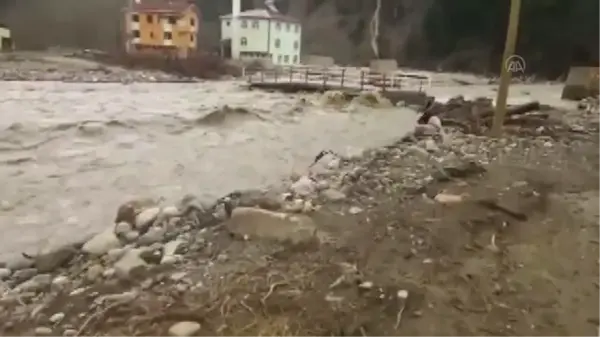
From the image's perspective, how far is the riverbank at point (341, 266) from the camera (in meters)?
1.31

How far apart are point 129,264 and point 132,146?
6.62ft

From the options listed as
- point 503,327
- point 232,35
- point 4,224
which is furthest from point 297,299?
point 232,35

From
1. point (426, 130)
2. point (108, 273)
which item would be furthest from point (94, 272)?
point (426, 130)

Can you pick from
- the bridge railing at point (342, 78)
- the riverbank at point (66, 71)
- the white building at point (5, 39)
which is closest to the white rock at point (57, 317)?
the bridge railing at point (342, 78)

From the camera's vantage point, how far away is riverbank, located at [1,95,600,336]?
1.31 meters

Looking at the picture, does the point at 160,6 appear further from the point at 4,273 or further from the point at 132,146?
the point at 4,273

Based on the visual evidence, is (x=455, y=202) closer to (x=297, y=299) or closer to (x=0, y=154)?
(x=297, y=299)

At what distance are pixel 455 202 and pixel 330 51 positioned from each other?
741 centimetres

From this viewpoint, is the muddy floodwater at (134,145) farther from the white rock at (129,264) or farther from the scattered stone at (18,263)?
the white rock at (129,264)

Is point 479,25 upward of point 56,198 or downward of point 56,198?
upward

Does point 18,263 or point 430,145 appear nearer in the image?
point 18,263

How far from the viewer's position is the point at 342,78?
6.48 metres

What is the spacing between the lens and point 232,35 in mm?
7281

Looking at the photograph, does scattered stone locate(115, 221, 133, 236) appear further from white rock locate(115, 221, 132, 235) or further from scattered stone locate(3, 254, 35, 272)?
scattered stone locate(3, 254, 35, 272)
